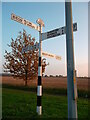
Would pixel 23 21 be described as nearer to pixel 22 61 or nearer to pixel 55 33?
pixel 55 33

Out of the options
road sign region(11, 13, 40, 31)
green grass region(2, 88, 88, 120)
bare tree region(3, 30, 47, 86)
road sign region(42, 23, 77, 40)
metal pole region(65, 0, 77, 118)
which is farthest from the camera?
bare tree region(3, 30, 47, 86)

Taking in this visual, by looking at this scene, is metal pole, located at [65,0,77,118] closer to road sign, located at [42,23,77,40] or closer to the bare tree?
road sign, located at [42,23,77,40]

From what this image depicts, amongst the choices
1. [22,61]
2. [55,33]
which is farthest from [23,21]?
[22,61]

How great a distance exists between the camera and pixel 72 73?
3.52 m

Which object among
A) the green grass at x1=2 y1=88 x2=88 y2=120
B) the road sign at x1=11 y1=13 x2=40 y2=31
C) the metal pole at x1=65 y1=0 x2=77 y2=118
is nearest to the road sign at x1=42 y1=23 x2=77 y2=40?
the road sign at x1=11 y1=13 x2=40 y2=31

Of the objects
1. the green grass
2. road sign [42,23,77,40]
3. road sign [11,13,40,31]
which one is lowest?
the green grass

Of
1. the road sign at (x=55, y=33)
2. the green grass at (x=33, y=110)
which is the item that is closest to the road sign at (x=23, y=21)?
the road sign at (x=55, y=33)

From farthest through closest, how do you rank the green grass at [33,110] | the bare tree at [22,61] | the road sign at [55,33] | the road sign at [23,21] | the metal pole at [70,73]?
1. the bare tree at [22,61]
2. the green grass at [33,110]
3. the road sign at [23,21]
4. the road sign at [55,33]
5. the metal pole at [70,73]

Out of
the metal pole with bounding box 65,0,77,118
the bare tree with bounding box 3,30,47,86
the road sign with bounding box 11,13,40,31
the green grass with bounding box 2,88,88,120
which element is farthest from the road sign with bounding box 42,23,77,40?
the bare tree with bounding box 3,30,47,86

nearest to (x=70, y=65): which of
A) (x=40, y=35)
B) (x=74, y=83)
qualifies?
(x=74, y=83)

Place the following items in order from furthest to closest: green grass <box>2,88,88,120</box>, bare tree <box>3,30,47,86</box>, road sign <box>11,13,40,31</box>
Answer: bare tree <box>3,30,47,86</box> → green grass <box>2,88,88,120</box> → road sign <box>11,13,40,31</box>

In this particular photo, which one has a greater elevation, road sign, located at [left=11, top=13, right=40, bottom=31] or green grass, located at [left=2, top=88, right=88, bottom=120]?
road sign, located at [left=11, top=13, right=40, bottom=31]

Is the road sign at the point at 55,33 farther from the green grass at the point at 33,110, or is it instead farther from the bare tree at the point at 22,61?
the bare tree at the point at 22,61

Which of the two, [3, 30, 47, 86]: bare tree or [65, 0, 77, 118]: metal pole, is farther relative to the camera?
[3, 30, 47, 86]: bare tree
